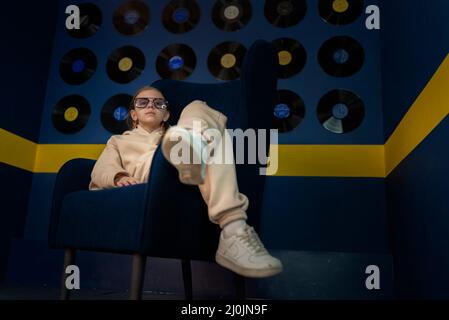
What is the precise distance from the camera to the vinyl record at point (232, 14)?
3.40 m

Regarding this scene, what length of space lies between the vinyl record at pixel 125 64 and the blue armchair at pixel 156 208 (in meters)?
1.60

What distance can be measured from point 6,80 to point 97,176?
1.86 metres

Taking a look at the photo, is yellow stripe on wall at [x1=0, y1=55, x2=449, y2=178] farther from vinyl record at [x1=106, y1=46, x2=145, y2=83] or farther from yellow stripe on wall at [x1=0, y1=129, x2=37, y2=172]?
vinyl record at [x1=106, y1=46, x2=145, y2=83]

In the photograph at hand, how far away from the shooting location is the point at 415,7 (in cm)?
221

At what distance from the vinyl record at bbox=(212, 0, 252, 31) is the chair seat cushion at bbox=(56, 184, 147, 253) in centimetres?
217

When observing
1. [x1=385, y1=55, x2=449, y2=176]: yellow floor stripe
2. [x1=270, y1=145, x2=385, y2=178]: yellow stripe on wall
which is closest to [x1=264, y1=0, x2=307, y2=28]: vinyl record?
[x1=270, y1=145, x2=385, y2=178]: yellow stripe on wall

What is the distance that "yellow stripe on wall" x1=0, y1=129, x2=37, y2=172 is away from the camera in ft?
10.1

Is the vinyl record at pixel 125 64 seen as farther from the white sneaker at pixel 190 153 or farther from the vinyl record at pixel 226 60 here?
the white sneaker at pixel 190 153

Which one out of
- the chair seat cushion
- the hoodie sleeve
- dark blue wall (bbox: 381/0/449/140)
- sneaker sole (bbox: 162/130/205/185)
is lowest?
the chair seat cushion

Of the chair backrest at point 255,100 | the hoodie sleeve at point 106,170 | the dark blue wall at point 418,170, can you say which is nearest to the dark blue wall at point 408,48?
the dark blue wall at point 418,170

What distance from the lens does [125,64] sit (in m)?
3.47

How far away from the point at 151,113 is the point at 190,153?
2.72ft

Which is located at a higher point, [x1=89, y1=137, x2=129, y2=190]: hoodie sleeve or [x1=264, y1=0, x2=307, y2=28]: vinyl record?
[x1=264, y1=0, x2=307, y2=28]: vinyl record
